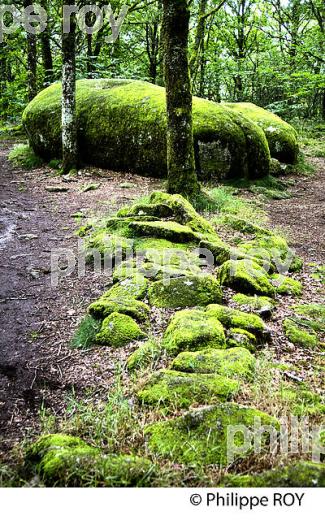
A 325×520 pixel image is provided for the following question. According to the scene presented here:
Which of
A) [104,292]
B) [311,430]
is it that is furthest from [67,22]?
[311,430]

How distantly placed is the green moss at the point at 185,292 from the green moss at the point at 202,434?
1880mm

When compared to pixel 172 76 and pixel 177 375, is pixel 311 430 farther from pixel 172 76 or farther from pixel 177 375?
pixel 172 76

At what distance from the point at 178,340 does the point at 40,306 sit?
1957mm

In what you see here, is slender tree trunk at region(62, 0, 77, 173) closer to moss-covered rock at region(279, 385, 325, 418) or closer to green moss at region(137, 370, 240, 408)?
green moss at region(137, 370, 240, 408)

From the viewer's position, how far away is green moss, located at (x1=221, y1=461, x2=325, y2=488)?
2.09 meters

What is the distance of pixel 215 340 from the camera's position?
148 inches

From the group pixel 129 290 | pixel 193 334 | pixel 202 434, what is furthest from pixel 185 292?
pixel 202 434

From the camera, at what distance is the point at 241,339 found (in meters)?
3.85

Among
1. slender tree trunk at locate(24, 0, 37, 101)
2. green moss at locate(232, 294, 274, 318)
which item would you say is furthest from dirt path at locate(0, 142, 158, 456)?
slender tree trunk at locate(24, 0, 37, 101)

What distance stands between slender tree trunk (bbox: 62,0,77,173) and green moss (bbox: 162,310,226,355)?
332 inches

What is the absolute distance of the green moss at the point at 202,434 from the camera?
2.45 metres

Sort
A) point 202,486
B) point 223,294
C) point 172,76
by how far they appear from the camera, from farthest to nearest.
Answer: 1. point 172,76
2. point 223,294
3. point 202,486

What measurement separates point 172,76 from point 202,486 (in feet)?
24.3

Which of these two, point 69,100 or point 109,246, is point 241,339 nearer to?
point 109,246
